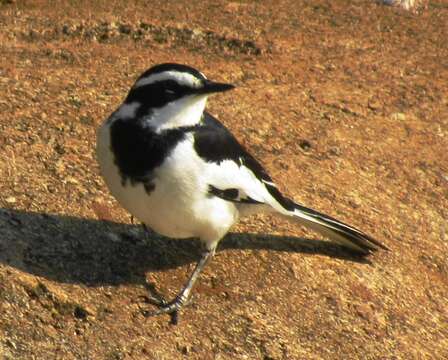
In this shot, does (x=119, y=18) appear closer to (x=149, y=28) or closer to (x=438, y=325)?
(x=149, y=28)

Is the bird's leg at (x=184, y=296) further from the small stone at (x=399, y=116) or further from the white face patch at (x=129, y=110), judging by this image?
the small stone at (x=399, y=116)

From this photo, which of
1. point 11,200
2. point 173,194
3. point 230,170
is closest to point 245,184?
point 230,170

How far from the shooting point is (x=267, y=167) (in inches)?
301

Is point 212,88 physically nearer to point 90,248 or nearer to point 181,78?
point 181,78

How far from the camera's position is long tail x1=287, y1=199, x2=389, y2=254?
6684 mm

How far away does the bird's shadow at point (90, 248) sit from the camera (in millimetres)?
5922

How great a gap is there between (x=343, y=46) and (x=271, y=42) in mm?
819

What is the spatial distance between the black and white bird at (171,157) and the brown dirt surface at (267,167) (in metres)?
0.47

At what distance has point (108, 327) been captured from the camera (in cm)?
561

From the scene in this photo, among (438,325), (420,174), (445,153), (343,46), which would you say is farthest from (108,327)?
(343,46)

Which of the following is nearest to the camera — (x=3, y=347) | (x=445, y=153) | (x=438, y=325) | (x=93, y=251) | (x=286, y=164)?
(x=3, y=347)

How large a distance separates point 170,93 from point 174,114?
0.41 feet

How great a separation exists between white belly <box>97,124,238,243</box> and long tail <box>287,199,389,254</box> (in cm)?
101

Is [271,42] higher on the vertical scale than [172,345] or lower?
higher
